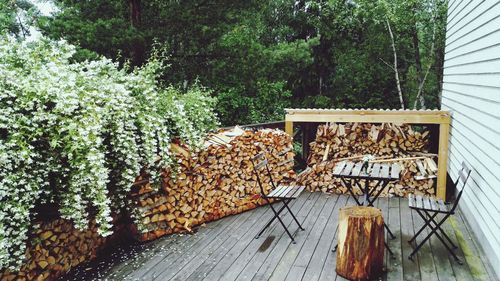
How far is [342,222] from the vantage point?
361 centimetres

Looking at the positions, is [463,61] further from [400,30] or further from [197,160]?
[400,30]

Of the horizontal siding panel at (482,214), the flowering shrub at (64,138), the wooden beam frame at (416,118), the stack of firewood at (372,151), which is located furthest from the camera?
the stack of firewood at (372,151)

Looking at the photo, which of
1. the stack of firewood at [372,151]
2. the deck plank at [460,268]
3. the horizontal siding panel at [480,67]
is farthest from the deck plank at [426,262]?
the horizontal siding panel at [480,67]

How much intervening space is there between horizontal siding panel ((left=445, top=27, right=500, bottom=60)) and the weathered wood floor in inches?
86.0

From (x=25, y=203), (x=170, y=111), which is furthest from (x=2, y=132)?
(x=170, y=111)

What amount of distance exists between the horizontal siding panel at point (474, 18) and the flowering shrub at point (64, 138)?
359 cm

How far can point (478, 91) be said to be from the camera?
443cm

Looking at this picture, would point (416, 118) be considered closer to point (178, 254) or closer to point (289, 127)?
point (289, 127)

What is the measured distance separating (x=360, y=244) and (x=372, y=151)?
364cm

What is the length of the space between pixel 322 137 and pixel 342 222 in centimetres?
380

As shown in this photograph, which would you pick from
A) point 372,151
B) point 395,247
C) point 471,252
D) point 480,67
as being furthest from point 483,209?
point 372,151

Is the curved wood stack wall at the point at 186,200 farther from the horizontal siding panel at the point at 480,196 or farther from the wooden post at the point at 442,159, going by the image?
the horizontal siding panel at the point at 480,196

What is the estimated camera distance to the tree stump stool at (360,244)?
3520mm

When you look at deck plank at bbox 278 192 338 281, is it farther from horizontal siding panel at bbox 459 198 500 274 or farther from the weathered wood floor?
horizontal siding panel at bbox 459 198 500 274
